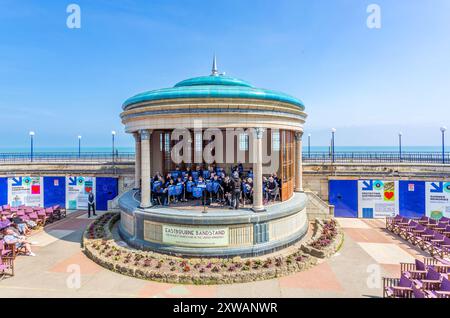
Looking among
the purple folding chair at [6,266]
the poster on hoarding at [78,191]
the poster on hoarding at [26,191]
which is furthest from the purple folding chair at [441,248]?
the poster on hoarding at [26,191]

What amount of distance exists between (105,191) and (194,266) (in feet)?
47.2

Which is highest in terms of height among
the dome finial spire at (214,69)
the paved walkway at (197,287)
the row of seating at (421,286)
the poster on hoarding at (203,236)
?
the dome finial spire at (214,69)

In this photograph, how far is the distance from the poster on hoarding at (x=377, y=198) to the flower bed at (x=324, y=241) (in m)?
5.37

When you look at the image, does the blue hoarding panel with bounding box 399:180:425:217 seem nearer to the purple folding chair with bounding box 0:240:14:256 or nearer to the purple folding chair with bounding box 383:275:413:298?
the purple folding chair with bounding box 383:275:413:298

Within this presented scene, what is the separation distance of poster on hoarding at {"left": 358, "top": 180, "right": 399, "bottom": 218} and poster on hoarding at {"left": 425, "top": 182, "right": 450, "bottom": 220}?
1.94m

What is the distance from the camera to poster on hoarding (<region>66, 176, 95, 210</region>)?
20.8 m

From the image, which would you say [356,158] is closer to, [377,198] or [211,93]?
[377,198]

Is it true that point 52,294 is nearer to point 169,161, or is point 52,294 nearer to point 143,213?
point 143,213

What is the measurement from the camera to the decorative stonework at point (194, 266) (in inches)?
343

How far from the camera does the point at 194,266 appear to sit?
9359mm

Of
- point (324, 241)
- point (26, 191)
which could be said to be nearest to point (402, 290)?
point (324, 241)

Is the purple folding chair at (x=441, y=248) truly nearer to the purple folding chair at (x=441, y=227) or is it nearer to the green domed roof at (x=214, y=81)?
the purple folding chair at (x=441, y=227)

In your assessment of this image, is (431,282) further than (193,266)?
No
